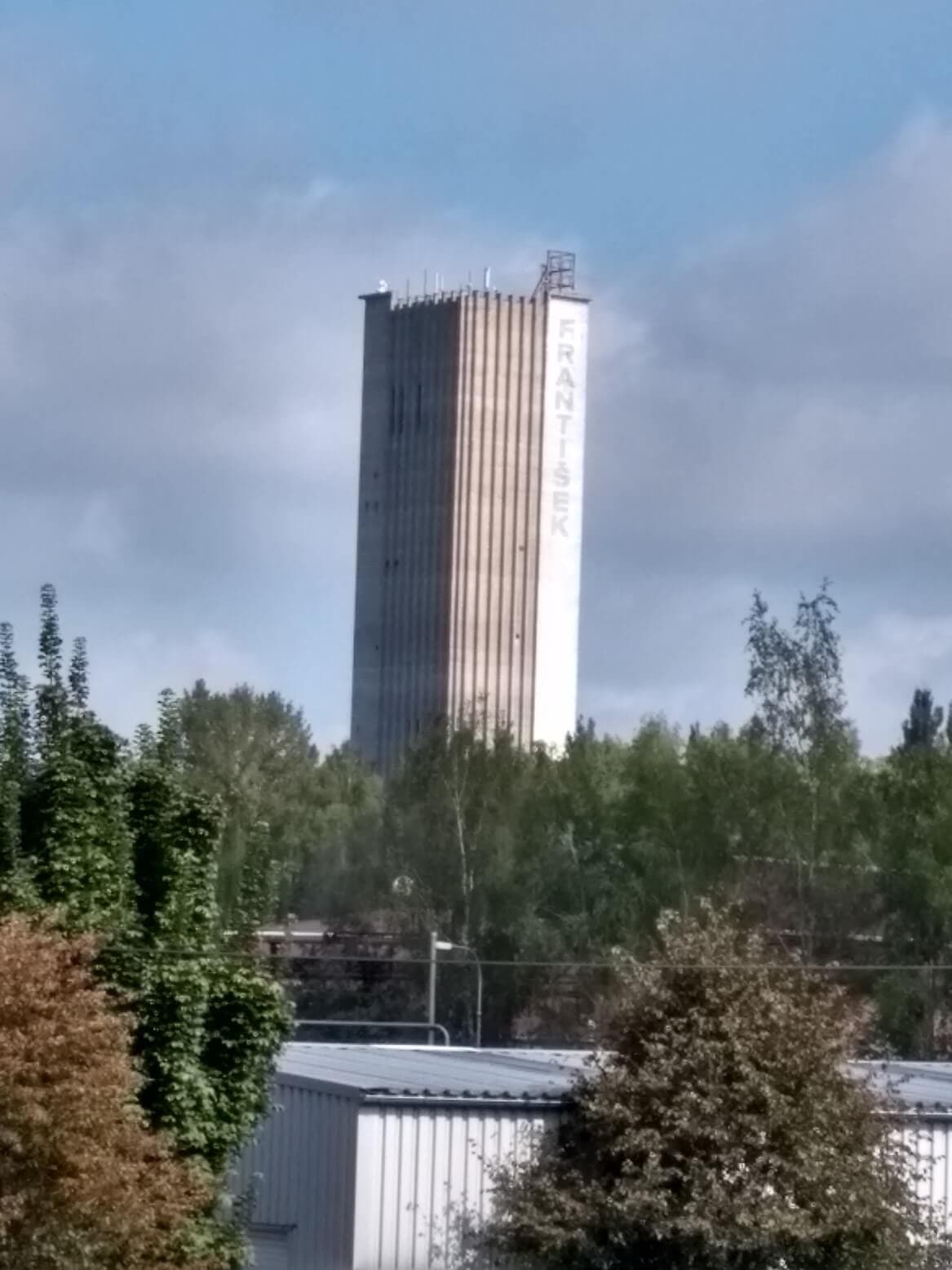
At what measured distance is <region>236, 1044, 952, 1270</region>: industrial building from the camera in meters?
25.1

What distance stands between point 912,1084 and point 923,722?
52.9 m

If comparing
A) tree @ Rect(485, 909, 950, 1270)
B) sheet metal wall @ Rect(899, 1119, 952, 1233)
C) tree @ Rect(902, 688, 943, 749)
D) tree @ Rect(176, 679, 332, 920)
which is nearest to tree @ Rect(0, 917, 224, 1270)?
tree @ Rect(485, 909, 950, 1270)

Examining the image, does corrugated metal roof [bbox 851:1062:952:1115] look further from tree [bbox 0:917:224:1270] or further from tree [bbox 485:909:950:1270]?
tree [bbox 0:917:224:1270]

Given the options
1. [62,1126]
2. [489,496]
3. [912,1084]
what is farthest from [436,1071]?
[489,496]

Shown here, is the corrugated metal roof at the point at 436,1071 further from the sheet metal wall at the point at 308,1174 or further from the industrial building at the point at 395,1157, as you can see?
the sheet metal wall at the point at 308,1174

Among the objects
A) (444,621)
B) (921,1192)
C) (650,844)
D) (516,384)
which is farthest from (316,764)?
(921,1192)

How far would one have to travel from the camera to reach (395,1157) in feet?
82.5

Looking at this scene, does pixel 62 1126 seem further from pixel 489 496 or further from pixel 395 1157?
pixel 489 496

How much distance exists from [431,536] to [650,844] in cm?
5396

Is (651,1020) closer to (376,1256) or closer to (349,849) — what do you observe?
(376,1256)

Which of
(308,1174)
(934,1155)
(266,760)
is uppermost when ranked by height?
(266,760)

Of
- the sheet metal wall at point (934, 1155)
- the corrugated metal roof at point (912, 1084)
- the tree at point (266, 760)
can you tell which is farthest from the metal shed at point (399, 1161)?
the tree at point (266, 760)

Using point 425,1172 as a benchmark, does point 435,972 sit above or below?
above

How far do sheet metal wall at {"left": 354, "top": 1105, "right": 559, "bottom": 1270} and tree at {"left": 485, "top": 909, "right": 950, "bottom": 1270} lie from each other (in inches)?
22.8
